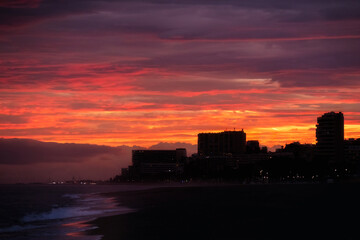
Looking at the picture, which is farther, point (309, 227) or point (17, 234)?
point (17, 234)

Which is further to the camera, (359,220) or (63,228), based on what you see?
(63,228)

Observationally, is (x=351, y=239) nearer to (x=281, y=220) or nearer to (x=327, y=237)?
(x=327, y=237)

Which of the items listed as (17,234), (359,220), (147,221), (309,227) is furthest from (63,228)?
(359,220)

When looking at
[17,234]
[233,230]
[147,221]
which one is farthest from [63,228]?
[233,230]

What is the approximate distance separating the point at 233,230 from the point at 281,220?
757 cm

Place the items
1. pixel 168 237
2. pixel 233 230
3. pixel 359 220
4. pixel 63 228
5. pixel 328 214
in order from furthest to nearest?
1. pixel 328 214
2. pixel 63 228
3. pixel 359 220
4. pixel 233 230
5. pixel 168 237

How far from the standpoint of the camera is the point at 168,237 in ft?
104

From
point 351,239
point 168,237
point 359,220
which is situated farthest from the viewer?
point 359,220

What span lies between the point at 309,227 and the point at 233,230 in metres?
4.98

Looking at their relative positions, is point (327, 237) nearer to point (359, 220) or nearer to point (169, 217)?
point (359, 220)

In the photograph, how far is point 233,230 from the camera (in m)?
34.0

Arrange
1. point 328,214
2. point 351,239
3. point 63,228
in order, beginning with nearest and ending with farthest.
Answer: point 351,239, point 63,228, point 328,214

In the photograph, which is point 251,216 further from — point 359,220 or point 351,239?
point 351,239

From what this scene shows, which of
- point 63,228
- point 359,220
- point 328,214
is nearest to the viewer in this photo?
point 359,220
